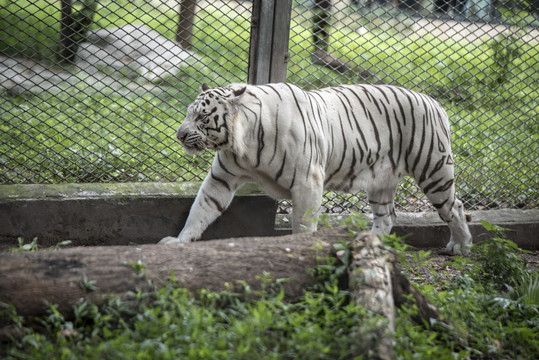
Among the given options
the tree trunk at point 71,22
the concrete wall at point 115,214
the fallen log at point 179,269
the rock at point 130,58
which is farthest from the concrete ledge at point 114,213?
the rock at point 130,58

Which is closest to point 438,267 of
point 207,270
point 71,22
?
point 207,270

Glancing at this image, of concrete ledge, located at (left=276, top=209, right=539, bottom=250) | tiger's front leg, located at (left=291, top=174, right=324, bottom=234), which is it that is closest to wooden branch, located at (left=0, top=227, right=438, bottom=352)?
tiger's front leg, located at (left=291, top=174, right=324, bottom=234)

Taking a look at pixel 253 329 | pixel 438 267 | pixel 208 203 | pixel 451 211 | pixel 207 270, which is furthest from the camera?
pixel 451 211

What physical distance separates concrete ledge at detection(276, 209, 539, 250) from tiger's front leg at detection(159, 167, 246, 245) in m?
1.74

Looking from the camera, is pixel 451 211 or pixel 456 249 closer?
pixel 451 211

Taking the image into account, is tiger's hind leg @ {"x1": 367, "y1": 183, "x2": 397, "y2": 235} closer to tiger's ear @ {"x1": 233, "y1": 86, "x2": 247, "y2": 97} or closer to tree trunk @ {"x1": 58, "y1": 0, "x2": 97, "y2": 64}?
tiger's ear @ {"x1": 233, "y1": 86, "x2": 247, "y2": 97}

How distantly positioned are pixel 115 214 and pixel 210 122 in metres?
A: 1.18

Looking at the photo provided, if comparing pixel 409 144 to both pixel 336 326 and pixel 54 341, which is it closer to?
pixel 336 326

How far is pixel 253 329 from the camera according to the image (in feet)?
7.54

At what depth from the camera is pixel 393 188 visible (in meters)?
4.93

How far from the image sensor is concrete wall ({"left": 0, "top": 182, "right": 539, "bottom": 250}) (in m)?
4.32

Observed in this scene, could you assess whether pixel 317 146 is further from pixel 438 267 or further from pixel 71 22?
pixel 71 22

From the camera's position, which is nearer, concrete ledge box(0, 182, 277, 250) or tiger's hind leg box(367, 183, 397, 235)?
concrete ledge box(0, 182, 277, 250)

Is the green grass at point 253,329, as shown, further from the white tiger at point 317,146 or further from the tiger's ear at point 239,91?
the tiger's ear at point 239,91
